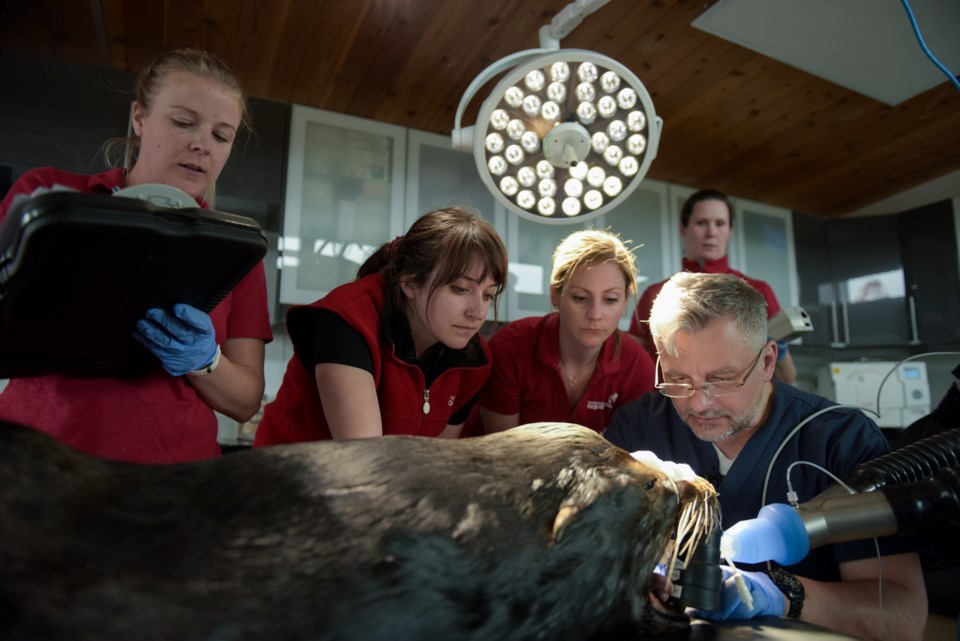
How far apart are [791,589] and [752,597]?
0.14 meters

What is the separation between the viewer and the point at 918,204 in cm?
475

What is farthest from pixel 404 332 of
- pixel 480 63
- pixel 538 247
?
pixel 538 247

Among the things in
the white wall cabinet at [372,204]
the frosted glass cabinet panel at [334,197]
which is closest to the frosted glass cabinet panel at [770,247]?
the white wall cabinet at [372,204]

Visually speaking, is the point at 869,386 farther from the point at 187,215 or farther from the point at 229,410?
the point at 187,215

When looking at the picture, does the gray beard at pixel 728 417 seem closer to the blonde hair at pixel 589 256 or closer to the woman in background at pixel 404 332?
the woman in background at pixel 404 332

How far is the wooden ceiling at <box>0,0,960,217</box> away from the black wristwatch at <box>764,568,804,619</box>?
8.16ft

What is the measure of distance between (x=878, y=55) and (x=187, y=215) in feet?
11.5

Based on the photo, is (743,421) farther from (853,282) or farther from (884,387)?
(853,282)

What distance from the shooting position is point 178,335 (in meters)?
0.83

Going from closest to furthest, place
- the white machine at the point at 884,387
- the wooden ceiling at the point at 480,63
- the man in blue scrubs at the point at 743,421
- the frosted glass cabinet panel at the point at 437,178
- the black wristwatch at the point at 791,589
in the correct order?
1. the black wristwatch at the point at 791,589
2. the man in blue scrubs at the point at 743,421
3. the wooden ceiling at the point at 480,63
4. the frosted glass cabinet panel at the point at 437,178
5. the white machine at the point at 884,387

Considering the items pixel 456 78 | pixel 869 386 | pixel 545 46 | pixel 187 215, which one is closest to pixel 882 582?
pixel 187 215

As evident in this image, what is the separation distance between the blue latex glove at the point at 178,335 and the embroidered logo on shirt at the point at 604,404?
1.06 m

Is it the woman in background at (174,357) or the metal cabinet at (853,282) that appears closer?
the woman in background at (174,357)

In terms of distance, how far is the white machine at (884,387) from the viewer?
14.4 ft
